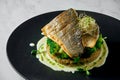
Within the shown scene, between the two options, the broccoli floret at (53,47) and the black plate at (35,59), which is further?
the broccoli floret at (53,47)

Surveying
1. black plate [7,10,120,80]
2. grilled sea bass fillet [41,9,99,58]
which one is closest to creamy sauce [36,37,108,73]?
black plate [7,10,120,80]

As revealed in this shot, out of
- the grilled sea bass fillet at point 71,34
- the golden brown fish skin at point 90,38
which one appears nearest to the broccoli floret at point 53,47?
the grilled sea bass fillet at point 71,34

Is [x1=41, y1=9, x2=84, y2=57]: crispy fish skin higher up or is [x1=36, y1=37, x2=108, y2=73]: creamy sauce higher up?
[x1=41, y1=9, x2=84, y2=57]: crispy fish skin

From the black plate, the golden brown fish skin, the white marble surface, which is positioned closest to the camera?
the black plate

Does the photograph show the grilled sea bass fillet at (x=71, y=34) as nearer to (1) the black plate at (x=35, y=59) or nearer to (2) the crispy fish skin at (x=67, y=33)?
(2) the crispy fish skin at (x=67, y=33)

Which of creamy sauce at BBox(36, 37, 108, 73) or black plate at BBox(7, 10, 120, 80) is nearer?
black plate at BBox(7, 10, 120, 80)

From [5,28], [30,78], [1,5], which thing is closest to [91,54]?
[30,78]

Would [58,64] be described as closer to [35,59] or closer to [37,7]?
[35,59]

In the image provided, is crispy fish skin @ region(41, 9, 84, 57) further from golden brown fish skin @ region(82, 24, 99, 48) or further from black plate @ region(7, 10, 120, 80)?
black plate @ region(7, 10, 120, 80)

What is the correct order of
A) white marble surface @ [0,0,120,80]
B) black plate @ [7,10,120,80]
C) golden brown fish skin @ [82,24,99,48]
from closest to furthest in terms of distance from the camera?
black plate @ [7,10,120,80] < golden brown fish skin @ [82,24,99,48] < white marble surface @ [0,0,120,80]
